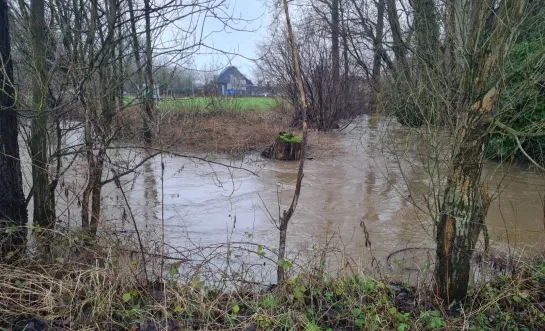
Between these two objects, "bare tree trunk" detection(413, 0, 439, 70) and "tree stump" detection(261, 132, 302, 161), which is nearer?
"bare tree trunk" detection(413, 0, 439, 70)

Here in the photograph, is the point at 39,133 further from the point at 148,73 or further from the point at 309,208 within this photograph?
the point at 309,208

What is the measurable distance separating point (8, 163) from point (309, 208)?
499 centimetres

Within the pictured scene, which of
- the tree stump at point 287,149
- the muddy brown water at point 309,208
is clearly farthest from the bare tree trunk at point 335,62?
the muddy brown water at point 309,208

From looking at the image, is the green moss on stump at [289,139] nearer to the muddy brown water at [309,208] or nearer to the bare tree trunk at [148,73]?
the muddy brown water at [309,208]

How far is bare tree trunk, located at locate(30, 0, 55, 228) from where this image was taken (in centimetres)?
464

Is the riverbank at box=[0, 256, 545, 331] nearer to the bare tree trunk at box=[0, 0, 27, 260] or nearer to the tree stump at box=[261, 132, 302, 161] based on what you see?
the bare tree trunk at box=[0, 0, 27, 260]

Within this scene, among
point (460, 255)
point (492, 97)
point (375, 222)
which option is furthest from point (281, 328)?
point (375, 222)

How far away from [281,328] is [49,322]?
171cm

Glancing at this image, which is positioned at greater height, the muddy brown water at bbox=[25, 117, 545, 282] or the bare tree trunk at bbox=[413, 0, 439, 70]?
the bare tree trunk at bbox=[413, 0, 439, 70]

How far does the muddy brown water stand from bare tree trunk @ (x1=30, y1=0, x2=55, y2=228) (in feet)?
0.76

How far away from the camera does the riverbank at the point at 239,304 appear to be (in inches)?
137

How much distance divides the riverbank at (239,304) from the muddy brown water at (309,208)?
2.27 feet

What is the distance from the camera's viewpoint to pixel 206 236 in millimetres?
6625

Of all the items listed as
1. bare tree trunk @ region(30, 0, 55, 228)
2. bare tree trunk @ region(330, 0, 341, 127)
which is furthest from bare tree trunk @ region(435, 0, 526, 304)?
bare tree trunk @ region(330, 0, 341, 127)
